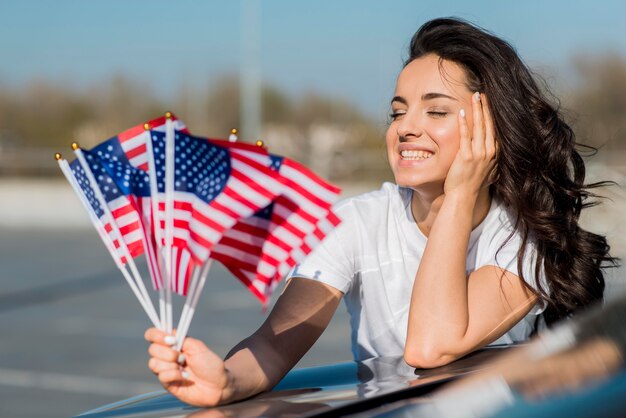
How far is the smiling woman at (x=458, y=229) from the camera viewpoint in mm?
2449

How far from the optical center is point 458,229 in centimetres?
249

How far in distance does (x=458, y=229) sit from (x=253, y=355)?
593 millimetres

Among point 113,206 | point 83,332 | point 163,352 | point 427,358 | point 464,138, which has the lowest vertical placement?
point 83,332

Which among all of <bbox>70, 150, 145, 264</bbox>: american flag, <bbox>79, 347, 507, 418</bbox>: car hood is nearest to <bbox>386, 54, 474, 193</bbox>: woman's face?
<bbox>79, 347, 507, 418</bbox>: car hood

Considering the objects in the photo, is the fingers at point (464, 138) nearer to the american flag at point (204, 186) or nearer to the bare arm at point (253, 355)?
the bare arm at point (253, 355)

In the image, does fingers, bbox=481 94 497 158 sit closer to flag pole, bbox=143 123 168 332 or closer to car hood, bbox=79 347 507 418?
car hood, bbox=79 347 507 418

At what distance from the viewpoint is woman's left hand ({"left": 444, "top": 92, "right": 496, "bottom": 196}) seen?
8.31ft

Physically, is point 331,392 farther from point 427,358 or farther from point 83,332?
point 83,332

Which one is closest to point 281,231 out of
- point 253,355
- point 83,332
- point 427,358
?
point 253,355

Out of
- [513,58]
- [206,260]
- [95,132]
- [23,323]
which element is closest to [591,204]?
[513,58]

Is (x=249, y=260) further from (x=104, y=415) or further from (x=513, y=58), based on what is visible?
(x=513, y=58)

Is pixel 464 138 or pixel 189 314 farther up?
pixel 464 138

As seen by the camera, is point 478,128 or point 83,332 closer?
point 478,128

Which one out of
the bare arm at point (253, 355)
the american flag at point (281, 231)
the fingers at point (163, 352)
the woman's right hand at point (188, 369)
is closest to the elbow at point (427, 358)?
the bare arm at point (253, 355)
